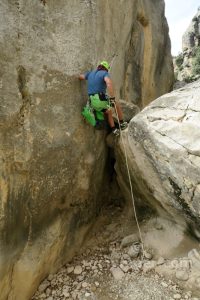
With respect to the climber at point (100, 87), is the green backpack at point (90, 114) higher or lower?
lower

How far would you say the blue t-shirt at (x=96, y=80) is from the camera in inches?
237

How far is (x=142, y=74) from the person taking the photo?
10.7 metres

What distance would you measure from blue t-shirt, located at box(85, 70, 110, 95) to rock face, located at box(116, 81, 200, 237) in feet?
2.88

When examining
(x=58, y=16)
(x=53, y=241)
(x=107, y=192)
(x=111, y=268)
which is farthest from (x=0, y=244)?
(x=58, y=16)

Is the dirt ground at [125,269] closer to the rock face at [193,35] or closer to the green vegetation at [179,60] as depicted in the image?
the green vegetation at [179,60]

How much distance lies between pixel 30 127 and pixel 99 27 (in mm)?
2542

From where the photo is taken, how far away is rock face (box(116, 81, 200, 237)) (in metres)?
5.19

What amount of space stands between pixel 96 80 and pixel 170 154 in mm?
1878

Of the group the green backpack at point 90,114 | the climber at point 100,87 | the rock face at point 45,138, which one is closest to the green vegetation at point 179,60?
the rock face at point 45,138

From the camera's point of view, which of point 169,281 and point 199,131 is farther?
point 169,281

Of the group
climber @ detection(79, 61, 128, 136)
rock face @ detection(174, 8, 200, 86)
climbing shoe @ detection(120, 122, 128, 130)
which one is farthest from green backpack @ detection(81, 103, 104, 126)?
rock face @ detection(174, 8, 200, 86)

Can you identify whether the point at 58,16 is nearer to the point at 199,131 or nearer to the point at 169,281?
the point at 199,131

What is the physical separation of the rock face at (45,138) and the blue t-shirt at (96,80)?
233 mm

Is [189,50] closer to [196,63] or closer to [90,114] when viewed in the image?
[196,63]
